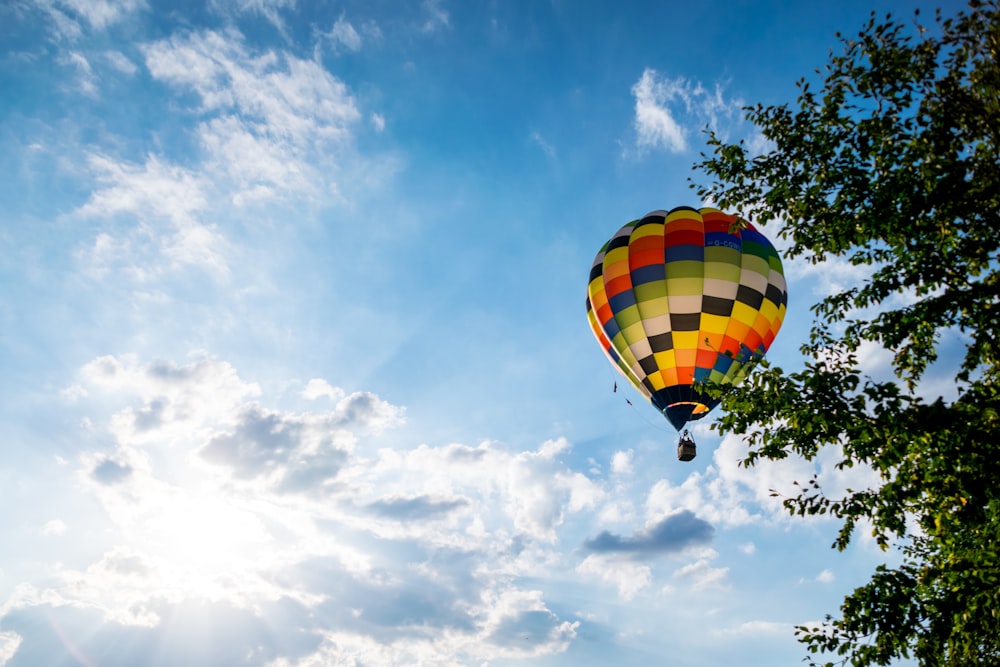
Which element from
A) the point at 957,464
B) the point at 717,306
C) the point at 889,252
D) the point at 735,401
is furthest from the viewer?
the point at 717,306

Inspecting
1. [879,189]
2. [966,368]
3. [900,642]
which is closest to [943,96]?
[879,189]

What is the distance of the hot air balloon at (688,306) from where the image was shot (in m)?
28.5

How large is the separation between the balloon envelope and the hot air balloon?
0.04 meters

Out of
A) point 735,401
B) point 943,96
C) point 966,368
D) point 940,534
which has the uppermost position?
point 943,96

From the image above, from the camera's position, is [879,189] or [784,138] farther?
[784,138]

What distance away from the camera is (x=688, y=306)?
93.6ft

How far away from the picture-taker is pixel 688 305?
28516 mm

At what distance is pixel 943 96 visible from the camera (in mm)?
12711

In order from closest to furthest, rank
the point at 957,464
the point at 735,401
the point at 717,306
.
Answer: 1. the point at 957,464
2. the point at 735,401
3. the point at 717,306

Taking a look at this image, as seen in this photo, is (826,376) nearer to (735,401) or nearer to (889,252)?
(735,401)

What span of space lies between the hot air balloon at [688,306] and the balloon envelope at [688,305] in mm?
42

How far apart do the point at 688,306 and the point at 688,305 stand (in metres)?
0.04

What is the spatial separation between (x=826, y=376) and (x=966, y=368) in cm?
347

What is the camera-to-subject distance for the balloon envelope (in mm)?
28500
